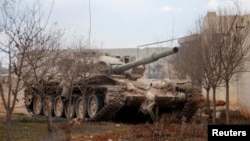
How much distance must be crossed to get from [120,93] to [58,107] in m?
5.13

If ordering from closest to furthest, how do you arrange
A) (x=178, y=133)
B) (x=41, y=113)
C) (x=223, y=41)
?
(x=178, y=133) → (x=223, y=41) → (x=41, y=113)

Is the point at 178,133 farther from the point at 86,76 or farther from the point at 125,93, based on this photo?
the point at 86,76

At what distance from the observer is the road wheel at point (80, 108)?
1964 centimetres

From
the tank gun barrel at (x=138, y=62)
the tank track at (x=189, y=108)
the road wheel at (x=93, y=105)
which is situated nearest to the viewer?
the road wheel at (x=93, y=105)

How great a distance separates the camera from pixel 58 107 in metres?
21.8

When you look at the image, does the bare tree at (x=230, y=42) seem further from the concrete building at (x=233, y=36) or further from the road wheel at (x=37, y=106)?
the road wheel at (x=37, y=106)

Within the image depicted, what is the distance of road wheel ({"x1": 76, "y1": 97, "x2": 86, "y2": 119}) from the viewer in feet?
64.4

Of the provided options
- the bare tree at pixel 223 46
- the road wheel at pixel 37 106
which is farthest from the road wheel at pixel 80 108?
the bare tree at pixel 223 46

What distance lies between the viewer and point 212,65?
17766 mm

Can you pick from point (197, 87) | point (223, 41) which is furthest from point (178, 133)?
point (197, 87)

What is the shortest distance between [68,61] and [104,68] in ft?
8.20

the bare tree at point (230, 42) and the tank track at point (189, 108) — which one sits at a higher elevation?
the bare tree at point (230, 42)

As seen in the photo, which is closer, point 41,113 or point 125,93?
point 125,93

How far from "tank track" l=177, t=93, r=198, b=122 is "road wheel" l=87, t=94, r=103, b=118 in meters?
3.37
